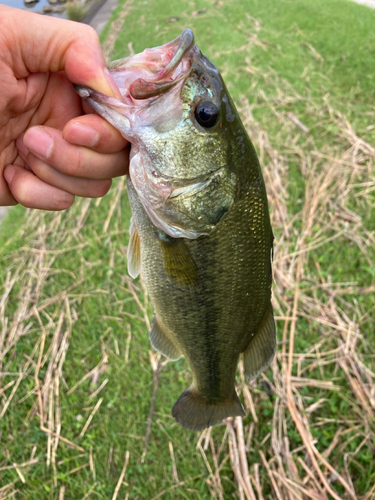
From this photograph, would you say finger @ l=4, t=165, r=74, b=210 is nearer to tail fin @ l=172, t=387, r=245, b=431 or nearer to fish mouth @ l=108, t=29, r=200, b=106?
fish mouth @ l=108, t=29, r=200, b=106

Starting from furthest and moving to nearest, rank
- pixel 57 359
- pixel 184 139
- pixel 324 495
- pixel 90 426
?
pixel 57 359, pixel 90 426, pixel 324 495, pixel 184 139

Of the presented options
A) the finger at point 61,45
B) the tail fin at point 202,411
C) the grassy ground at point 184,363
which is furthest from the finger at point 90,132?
the grassy ground at point 184,363

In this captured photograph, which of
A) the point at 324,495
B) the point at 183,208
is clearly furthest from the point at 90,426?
the point at 183,208

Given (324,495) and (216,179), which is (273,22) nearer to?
(216,179)

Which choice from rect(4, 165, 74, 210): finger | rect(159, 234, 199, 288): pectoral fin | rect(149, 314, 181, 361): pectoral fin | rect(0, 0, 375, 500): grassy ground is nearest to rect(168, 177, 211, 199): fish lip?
rect(159, 234, 199, 288): pectoral fin

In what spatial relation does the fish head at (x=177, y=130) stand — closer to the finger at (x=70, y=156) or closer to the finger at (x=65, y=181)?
the finger at (x=70, y=156)

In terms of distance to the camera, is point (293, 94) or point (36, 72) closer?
point (36, 72)

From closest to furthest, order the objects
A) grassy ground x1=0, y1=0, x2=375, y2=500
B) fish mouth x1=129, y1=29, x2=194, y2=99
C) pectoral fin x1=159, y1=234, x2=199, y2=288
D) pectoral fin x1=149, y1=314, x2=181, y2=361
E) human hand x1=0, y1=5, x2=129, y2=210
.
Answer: fish mouth x1=129, y1=29, x2=194, y2=99, human hand x1=0, y1=5, x2=129, y2=210, pectoral fin x1=159, y1=234, x2=199, y2=288, pectoral fin x1=149, y1=314, x2=181, y2=361, grassy ground x1=0, y1=0, x2=375, y2=500
